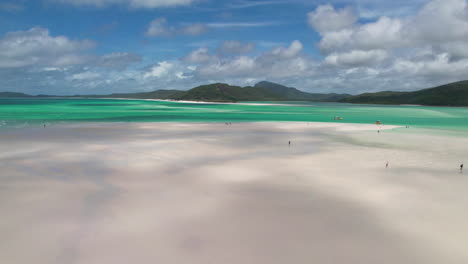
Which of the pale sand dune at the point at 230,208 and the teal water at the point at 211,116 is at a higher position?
the teal water at the point at 211,116

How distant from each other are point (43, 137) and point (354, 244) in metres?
35.3

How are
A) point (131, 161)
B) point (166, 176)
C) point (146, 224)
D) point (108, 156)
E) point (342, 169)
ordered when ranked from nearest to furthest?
point (146, 224), point (166, 176), point (342, 169), point (131, 161), point (108, 156)

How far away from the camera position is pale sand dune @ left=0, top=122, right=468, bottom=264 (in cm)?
986

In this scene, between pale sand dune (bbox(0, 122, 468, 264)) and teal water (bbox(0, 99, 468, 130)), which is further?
teal water (bbox(0, 99, 468, 130))

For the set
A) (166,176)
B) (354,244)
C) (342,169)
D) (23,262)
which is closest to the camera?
(23,262)

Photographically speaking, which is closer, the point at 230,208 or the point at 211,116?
the point at 230,208

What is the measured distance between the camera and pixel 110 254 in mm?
9570

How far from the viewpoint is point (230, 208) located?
525 inches

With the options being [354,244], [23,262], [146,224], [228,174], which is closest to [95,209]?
[146,224]

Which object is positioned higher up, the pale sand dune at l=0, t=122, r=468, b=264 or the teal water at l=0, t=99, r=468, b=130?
the teal water at l=0, t=99, r=468, b=130

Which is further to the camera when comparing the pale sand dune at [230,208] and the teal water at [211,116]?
the teal water at [211,116]

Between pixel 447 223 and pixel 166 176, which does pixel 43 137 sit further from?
pixel 447 223

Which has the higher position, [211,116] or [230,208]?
[211,116]

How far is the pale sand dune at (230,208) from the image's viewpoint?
9859mm
